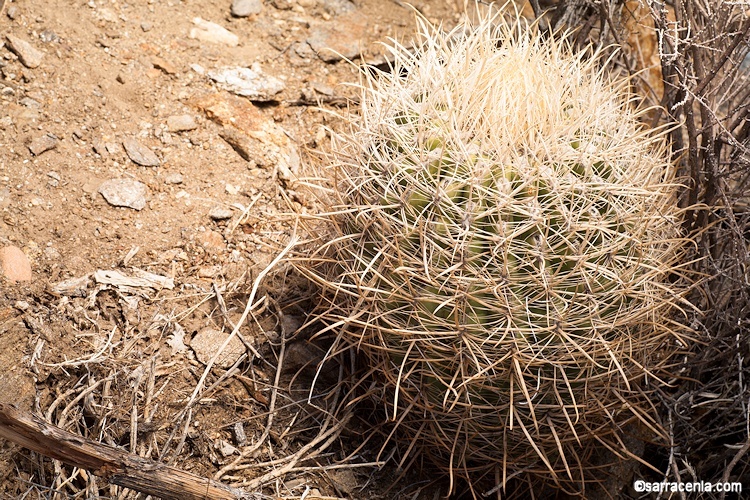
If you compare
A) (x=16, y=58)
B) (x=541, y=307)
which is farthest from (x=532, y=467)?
(x=16, y=58)

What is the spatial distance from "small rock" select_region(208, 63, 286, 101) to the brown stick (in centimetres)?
162

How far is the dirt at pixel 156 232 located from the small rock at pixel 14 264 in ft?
0.08

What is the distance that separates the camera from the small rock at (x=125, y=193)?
8.28 feet

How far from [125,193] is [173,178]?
0.18 meters

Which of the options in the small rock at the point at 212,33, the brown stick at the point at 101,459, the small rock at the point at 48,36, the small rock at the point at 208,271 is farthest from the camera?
the small rock at the point at 212,33

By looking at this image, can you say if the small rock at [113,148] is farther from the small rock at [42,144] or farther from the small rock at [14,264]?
the small rock at [14,264]

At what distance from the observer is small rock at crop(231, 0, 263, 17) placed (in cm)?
330

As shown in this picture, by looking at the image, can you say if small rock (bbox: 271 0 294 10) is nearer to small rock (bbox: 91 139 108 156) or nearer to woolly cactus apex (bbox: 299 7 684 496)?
small rock (bbox: 91 139 108 156)

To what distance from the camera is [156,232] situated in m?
2.53

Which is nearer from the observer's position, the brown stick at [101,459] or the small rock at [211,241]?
the brown stick at [101,459]

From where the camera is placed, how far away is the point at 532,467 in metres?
2.14

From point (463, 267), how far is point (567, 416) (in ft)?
1.54

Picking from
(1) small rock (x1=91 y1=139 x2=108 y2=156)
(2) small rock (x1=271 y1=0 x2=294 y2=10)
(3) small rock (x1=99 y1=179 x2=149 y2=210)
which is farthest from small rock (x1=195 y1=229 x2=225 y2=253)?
(2) small rock (x1=271 y1=0 x2=294 y2=10)

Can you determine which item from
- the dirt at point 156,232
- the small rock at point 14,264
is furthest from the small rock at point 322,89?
the small rock at point 14,264
